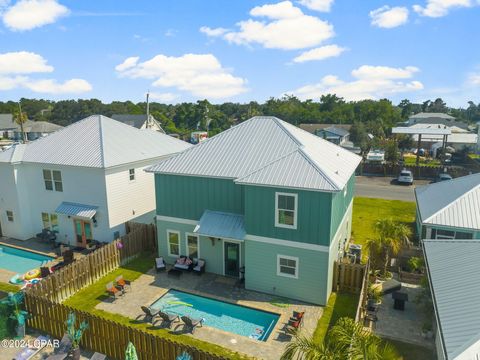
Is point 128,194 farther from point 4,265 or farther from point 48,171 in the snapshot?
point 4,265

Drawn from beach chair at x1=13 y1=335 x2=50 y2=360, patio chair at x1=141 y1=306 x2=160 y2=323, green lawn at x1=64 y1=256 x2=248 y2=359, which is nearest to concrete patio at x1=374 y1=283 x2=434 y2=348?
green lawn at x1=64 y1=256 x2=248 y2=359

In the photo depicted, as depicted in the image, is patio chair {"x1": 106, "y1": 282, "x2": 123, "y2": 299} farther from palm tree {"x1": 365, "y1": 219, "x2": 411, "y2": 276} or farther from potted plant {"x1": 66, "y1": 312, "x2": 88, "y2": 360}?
palm tree {"x1": 365, "y1": 219, "x2": 411, "y2": 276}

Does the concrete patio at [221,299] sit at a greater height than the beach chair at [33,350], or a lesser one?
Result: lesser

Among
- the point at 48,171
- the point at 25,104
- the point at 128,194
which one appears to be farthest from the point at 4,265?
the point at 25,104

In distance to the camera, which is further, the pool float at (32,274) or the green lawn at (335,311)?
the pool float at (32,274)

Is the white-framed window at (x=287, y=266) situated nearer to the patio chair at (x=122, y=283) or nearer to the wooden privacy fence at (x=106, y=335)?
the wooden privacy fence at (x=106, y=335)

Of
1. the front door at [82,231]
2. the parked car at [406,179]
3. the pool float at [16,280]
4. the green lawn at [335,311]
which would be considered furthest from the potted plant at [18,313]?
the parked car at [406,179]

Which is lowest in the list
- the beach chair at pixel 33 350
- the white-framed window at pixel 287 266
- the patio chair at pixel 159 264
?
the beach chair at pixel 33 350

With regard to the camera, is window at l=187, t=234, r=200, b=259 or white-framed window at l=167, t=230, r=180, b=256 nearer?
window at l=187, t=234, r=200, b=259
